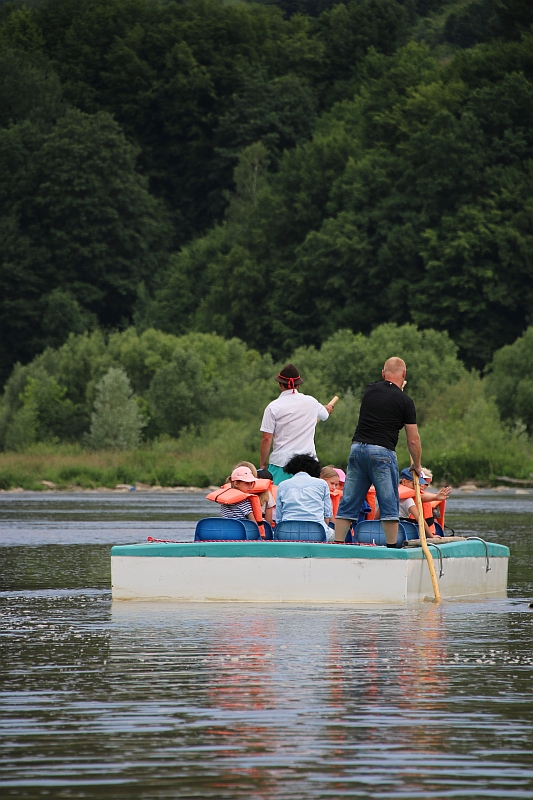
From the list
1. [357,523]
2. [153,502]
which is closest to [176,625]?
[357,523]

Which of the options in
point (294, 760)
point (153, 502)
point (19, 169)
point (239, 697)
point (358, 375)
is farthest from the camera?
point (19, 169)

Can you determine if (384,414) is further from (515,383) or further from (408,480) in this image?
(515,383)

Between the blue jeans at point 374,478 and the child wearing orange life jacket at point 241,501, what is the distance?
83 cm

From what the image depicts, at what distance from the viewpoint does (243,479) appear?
561 inches

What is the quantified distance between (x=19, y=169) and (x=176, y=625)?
2529 inches

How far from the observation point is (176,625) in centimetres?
1221

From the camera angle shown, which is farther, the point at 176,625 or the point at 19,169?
the point at 19,169

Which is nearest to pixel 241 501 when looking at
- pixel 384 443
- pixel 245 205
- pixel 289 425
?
pixel 289 425

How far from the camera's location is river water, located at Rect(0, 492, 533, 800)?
6.98m

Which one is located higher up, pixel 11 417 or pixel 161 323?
pixel 161 323

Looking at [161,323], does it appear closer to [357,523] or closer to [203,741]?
[357,523]

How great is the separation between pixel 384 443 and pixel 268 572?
139cm

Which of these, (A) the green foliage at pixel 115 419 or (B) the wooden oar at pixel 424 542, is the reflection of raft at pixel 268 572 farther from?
(A) the green foliage at pixel 115 419

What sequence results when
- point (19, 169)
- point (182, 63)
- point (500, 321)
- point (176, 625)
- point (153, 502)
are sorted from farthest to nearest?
point (182, 63) < point (19, 169) < point (500, 321) < point (153, 502) < point (176, 625)
